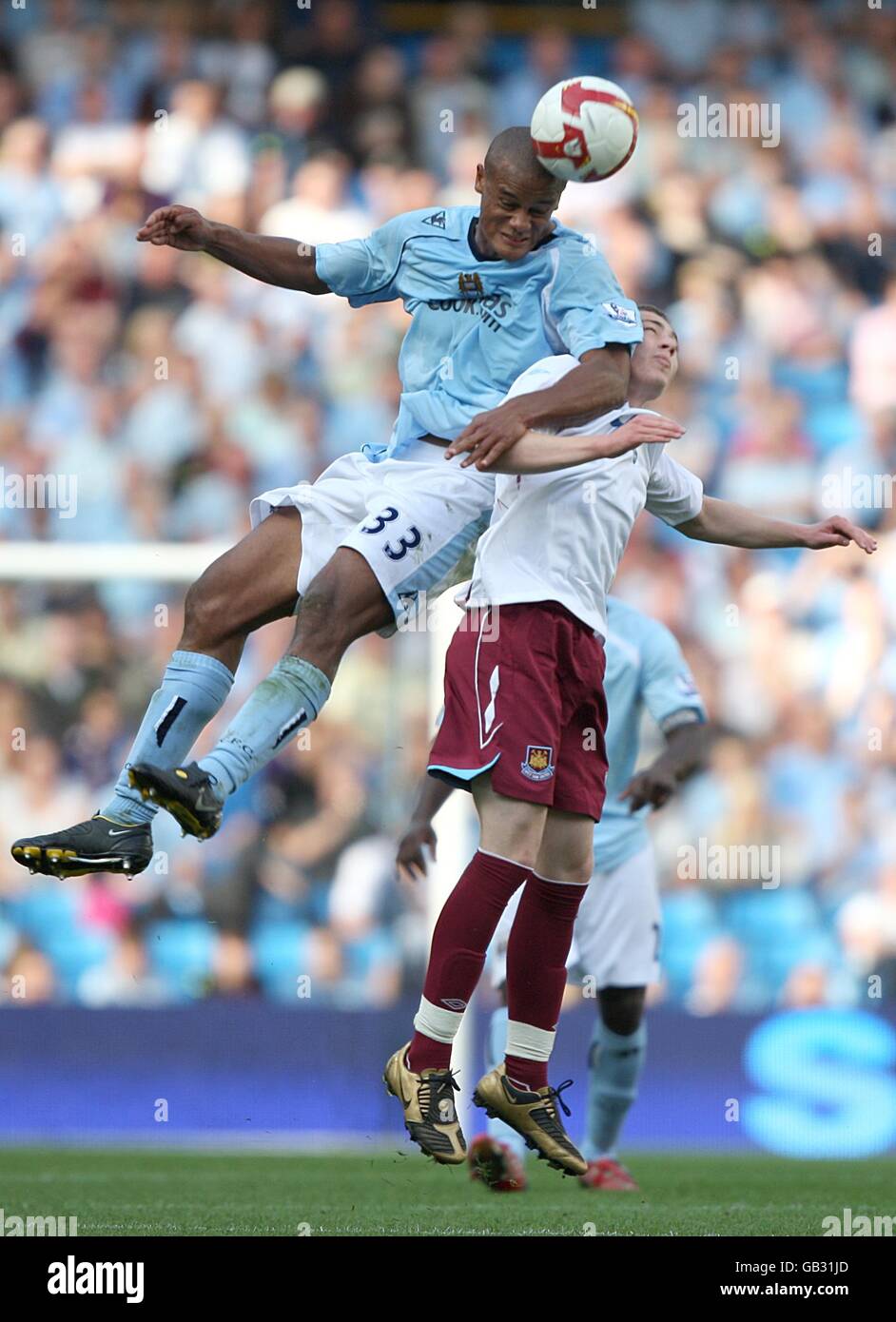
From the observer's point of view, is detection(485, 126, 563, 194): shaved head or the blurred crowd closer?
detection(485, 126, 563, 194): shaved head

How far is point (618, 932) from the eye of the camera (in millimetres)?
8281

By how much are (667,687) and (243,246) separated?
2.92m

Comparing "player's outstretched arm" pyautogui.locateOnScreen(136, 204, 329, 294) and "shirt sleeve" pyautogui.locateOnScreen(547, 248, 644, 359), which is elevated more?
"player's outstretched arm" pyautogui.locateOnScreen(136, 204, 329, 294)

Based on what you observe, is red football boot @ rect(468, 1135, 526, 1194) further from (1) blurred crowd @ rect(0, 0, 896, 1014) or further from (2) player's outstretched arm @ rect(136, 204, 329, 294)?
(2) player's outstretched arm @ rect(136, 204, 329, 294)

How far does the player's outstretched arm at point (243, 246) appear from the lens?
6.18 metres

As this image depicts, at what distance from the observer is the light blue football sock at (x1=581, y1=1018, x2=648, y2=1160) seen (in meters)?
8.18

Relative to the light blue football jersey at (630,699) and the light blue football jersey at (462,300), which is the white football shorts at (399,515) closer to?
the light blue football jersey at (462,300)

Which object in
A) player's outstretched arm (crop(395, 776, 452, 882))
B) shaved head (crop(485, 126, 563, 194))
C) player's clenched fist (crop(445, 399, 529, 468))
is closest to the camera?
player's clenched fist (crop(445, 399, 529, 468))

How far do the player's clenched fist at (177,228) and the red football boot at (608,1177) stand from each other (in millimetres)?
3986

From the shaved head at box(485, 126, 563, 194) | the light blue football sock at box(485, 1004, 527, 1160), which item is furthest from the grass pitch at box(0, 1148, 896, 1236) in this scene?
the shaved head at box(485, 126, 563, 194)

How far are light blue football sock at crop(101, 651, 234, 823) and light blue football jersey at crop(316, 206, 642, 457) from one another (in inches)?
37.8

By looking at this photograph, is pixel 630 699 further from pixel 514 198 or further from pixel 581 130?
pixel 581 130

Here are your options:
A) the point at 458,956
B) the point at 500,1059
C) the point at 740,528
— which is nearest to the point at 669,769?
the point at 500,1059

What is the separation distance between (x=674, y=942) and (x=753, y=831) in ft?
2.88
